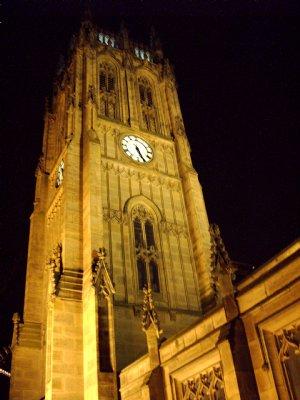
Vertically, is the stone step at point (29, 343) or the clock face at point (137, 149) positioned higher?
the clock face at point (137, 149)

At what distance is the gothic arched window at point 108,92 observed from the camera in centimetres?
3297

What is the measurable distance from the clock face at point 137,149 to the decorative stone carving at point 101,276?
1031cm

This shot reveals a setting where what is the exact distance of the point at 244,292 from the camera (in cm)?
1273

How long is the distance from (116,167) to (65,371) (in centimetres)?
1343

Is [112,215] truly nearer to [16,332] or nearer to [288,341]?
[16,332]

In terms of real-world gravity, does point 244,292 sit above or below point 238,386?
above

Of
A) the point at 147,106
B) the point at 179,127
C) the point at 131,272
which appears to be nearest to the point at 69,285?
the point at 131,272

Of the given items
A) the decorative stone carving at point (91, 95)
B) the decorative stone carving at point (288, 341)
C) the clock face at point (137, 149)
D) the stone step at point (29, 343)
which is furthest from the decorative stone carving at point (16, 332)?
the decorative stone carving at point (288, 341)

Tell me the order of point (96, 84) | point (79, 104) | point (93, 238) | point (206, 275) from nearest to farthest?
point (93, 238) < point (206, 275) < point (79, 104) < point (96, 84)

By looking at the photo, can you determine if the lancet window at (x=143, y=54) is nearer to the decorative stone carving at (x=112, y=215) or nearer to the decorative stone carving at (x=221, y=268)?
the decorative stone carving at (x=112, y=215)

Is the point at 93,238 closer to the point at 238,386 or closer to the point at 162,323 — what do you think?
the point at 162,323

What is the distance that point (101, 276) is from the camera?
20844 millimetres

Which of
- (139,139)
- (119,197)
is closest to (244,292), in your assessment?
(119,197)

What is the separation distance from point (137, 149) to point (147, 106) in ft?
21.3
